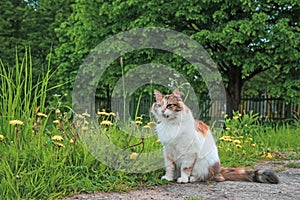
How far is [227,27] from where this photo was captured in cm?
1040

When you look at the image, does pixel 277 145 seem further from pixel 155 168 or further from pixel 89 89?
pixel 89 89

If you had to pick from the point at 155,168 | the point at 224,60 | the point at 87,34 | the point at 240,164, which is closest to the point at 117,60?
the point at 87,34

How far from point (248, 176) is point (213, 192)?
61cm

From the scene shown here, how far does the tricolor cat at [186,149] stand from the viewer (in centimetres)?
335

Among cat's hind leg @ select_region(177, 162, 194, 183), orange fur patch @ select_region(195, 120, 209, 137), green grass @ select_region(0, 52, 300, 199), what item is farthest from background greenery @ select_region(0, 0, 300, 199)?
orange fur patch @ select_region(195, 120, 209, 137)

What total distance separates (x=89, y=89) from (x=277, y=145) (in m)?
5.87

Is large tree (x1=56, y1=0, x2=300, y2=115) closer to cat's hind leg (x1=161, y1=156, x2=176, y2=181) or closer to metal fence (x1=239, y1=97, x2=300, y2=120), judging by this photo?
metal fence (x1=239, y1=97, x2=300, y2=120)

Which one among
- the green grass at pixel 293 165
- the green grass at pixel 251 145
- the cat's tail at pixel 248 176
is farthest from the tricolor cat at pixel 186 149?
the green grass at pixel 293 165

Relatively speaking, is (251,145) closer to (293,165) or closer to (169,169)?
(293,165)

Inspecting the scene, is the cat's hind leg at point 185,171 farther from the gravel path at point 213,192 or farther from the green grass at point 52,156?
the green grass at point 52,156

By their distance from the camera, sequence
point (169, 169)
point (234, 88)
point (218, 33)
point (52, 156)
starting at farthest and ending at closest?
point (234, 88) → point (218, 33) → point (169, 169) → point (52, 156)

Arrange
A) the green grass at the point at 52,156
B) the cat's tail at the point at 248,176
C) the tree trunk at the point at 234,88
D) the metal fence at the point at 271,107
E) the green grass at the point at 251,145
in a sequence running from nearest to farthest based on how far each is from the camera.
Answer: the green grass at the point at 52,156 → the cat's tail at the point at 248,176 → the green grass at the point at 251,145 → the tree trunk at the point at 234,88 → the metal fence at the point at 271,107

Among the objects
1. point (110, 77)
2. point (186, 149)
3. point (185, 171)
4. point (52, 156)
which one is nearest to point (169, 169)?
point (185, 171)

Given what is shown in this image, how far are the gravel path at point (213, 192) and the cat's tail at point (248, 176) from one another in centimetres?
7
